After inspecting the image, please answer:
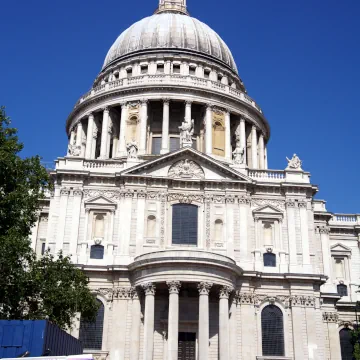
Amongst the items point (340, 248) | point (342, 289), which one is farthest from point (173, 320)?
point (340, 248)

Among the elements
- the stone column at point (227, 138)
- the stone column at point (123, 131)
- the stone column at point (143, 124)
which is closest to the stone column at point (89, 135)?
the stone column at point (123, 131)

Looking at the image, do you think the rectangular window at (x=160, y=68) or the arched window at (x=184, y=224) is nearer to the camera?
the arched window at (x=184, y=224)

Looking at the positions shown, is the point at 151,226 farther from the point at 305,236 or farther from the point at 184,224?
the point at 305,236

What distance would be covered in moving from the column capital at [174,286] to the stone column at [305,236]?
32.3 ft

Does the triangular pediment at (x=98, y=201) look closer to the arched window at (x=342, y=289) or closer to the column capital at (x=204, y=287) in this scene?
the column capital at (x=204, y=287)

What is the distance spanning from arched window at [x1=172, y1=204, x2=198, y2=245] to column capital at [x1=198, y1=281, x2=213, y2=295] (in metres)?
4.94

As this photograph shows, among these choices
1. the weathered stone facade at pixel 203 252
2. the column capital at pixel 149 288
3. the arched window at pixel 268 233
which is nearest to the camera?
the column capital at pixel 149 288

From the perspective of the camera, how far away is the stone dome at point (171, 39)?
2381 inches

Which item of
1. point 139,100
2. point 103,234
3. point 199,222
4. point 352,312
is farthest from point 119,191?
point 352,312

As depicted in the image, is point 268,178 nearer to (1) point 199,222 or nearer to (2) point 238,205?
(2) point 238,205

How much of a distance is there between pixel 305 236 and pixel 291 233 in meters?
1.02

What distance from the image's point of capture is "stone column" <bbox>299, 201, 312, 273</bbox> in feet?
132

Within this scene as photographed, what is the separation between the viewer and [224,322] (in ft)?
117

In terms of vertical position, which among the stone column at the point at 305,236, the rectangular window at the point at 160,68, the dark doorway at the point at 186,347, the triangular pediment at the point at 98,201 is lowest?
the dark doorway at the point at 186,347
